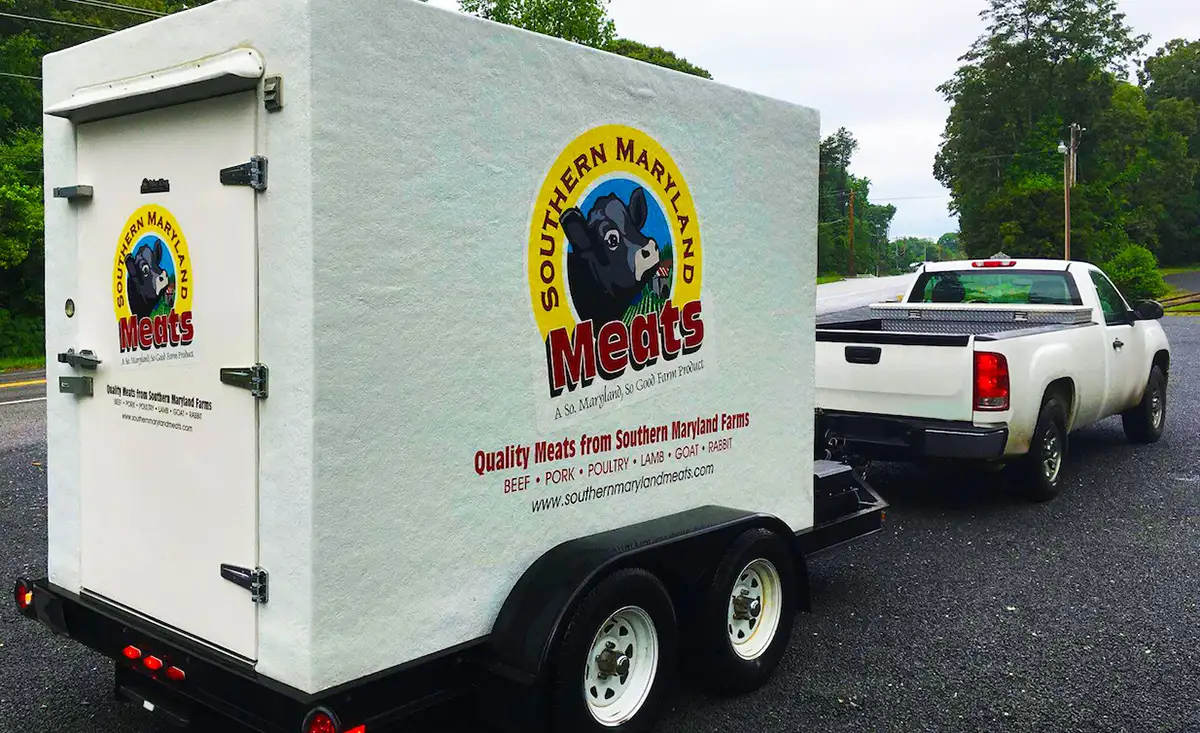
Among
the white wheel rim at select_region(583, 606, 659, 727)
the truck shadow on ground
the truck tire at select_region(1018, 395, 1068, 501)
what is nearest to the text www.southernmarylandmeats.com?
the white wheel rim at select_region(583, 606, 659, 727)

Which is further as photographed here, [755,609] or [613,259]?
[755,609]

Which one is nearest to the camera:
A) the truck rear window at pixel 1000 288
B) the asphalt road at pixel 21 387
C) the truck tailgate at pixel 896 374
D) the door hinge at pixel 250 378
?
the door hinge at pixel 250 378

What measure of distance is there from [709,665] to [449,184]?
2.26 meters

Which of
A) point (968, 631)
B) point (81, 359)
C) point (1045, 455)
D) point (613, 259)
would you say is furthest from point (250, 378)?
point (1045, 455)

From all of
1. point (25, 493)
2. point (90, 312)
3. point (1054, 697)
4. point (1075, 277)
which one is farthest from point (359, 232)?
point (1075, 277)

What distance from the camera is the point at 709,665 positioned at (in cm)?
409

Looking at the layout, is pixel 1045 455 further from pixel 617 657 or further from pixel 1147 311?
pixel 617 657

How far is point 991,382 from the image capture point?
276 inches

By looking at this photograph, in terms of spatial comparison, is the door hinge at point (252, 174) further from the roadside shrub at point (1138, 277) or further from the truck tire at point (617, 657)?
the roadside shrub at point (1138, 277)

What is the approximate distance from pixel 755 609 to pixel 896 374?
3.47 m

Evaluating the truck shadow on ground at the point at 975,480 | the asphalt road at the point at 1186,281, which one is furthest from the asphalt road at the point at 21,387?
the asphalt road at the point at 1186,281

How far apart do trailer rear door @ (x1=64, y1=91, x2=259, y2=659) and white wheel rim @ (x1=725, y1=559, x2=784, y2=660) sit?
2.07 m

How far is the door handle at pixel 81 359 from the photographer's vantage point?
12.3 feet

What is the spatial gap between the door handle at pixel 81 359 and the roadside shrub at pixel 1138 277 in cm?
3463
